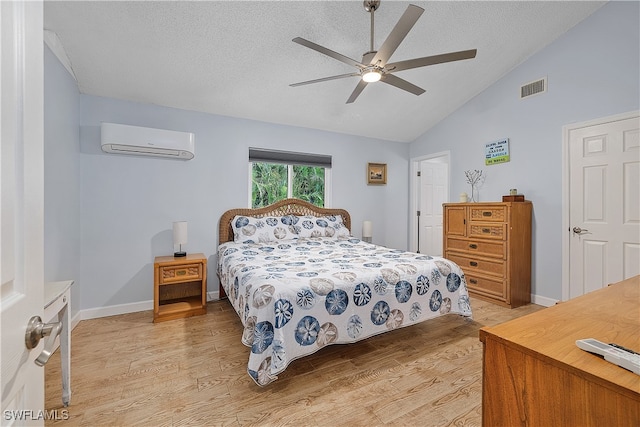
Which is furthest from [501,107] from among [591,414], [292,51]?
[591,414]

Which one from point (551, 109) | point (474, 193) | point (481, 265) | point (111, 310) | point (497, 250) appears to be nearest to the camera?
point (111, 310)

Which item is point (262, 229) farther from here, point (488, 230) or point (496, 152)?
point (496, 152)

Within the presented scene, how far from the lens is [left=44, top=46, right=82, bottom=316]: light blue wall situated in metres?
2.18

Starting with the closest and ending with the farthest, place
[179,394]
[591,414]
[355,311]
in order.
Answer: [591,414]
[179,394]
[355,311]

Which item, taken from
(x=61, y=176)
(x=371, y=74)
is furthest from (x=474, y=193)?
(x=61, y=176)

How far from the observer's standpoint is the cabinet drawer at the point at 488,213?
3.23 m

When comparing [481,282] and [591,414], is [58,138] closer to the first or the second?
[591,414]

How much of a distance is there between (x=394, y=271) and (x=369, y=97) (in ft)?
8.13

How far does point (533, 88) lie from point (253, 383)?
168 inches

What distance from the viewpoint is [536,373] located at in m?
0.69

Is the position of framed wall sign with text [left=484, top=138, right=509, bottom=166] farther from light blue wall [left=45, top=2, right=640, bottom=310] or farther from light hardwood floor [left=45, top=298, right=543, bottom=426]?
light hardwood floor [left=45, top=298, right=543, bottom=426]

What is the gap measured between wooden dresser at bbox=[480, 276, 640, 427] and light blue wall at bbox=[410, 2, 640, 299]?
286cm

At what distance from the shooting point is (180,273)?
9.48 ft

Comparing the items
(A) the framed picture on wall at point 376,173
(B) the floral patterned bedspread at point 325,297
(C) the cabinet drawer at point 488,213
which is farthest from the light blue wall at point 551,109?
(B) the floral patterned bedspread at point 325,297
